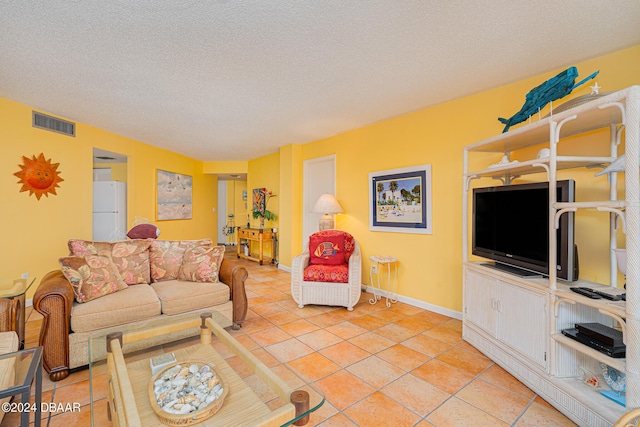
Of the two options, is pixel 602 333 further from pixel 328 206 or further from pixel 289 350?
pixel 328 206

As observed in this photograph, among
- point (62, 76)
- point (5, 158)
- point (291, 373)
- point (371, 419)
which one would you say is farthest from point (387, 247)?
point (5, 158)

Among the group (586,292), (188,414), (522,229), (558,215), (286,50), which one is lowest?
(188,414)

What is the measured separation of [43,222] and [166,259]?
2.18 m

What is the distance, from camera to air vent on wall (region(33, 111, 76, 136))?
357 centimetres

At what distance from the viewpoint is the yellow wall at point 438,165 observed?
2262mm

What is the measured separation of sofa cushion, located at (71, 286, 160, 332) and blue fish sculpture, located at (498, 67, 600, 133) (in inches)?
139

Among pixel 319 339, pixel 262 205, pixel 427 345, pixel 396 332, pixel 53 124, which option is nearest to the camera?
pixel 427 345

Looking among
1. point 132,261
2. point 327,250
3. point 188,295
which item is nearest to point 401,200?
point 327,250

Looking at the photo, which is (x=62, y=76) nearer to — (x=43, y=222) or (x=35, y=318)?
(x=43, y=222)

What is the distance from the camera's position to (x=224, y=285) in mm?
2861

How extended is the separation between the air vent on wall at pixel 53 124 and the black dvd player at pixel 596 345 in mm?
5867

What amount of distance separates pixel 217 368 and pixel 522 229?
240 cm

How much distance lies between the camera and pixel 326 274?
3529 mm

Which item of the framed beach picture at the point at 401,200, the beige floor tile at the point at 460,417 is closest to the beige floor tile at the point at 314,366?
the beige floor tile at the point at 460,417
